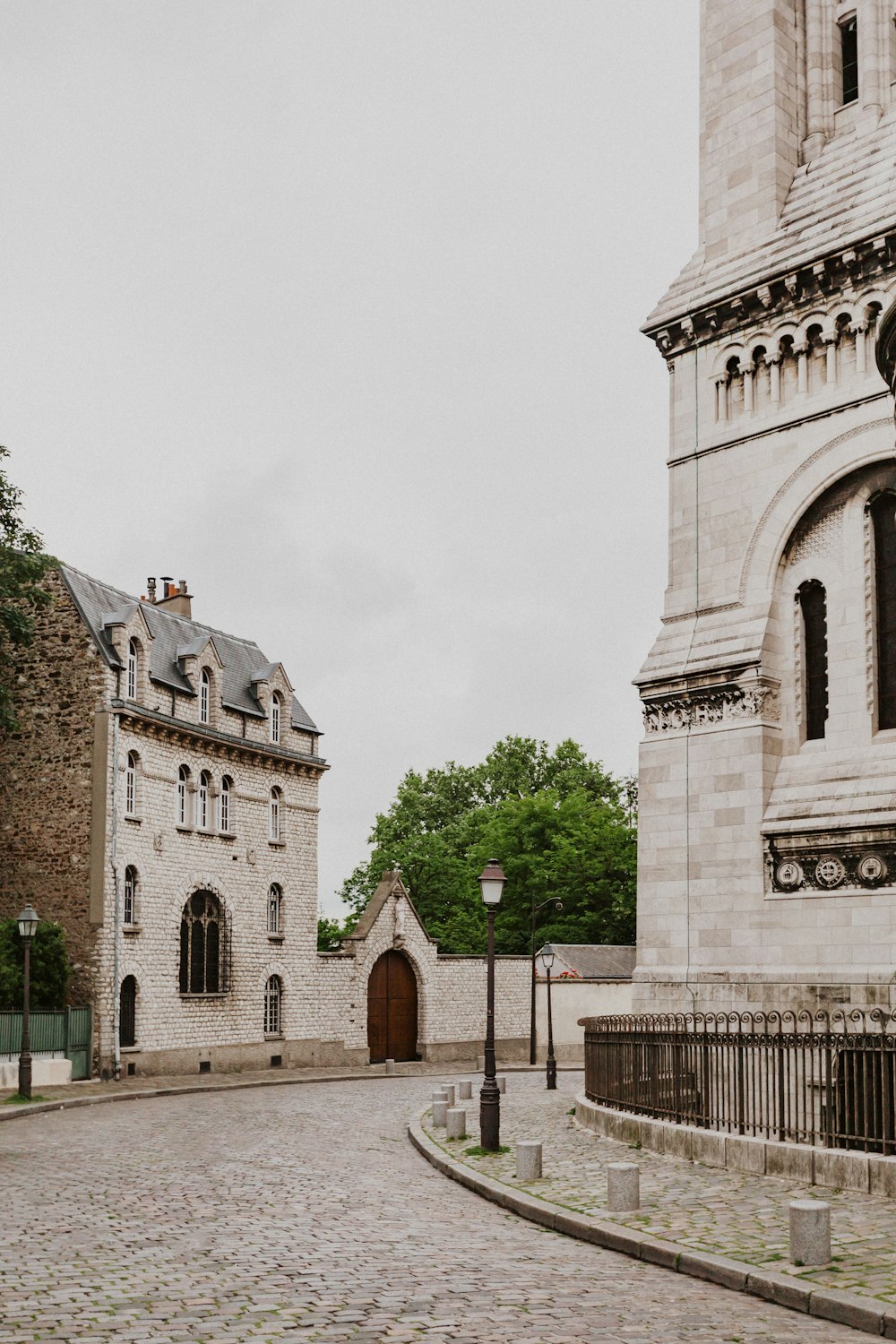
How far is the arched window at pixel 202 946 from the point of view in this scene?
3738cm

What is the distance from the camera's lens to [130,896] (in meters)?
34.9

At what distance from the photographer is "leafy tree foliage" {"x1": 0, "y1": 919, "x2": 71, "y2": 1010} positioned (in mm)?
30875

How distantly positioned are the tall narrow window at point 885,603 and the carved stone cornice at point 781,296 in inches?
134

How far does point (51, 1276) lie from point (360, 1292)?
7.24ft

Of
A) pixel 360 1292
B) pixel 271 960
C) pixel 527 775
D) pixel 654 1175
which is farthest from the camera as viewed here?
pixel 527 775

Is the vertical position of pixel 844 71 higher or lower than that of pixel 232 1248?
higher

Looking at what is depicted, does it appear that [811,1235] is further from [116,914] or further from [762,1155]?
[116,914]

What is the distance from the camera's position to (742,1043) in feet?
49.4

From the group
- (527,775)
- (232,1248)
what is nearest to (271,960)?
(232,1248)

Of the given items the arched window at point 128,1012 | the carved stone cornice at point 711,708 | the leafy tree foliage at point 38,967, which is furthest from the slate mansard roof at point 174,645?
the carved stone cornice at point 711,708

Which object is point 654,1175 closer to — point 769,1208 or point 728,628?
point 769,1208

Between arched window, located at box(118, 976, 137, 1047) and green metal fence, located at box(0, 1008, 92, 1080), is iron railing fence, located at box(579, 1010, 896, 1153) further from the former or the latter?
arched window, located at box(118, 976, 137, 1047)

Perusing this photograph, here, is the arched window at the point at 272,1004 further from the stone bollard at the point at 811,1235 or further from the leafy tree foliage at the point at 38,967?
the stone bollard at the point at 811,1235

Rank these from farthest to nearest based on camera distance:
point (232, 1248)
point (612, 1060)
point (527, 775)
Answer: point (527, 775) < point (612, 1060) < point (232, 1248)
